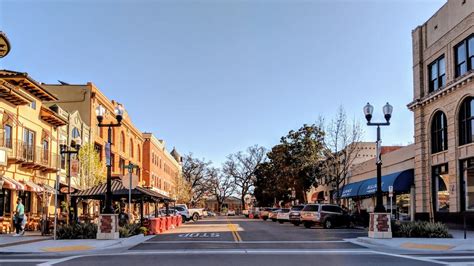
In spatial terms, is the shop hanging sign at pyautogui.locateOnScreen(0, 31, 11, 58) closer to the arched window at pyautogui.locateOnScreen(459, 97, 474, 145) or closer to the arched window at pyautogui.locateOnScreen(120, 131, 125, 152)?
the arched window at pyautogui.locateOnScreen(459, 97, 474, 145)

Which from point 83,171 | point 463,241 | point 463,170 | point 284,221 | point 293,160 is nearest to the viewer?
point 463,241

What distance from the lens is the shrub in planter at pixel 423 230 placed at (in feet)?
77.8

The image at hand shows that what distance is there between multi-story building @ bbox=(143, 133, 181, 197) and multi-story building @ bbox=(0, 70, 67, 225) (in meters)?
36.1

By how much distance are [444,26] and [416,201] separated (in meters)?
11.2

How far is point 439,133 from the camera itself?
3469 cm

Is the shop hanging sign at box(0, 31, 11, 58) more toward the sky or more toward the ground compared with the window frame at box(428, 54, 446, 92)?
more toward the ground

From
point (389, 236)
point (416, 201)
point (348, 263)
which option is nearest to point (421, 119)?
point (416, 201)

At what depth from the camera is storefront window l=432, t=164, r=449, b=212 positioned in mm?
32906

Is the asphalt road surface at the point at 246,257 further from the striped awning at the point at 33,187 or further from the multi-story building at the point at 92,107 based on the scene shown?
the multi-story building at the point at 92,107

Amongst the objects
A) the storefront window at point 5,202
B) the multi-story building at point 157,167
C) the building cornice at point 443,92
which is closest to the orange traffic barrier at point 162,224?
the storefront window at point 5,202

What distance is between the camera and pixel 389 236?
2311 centimetres

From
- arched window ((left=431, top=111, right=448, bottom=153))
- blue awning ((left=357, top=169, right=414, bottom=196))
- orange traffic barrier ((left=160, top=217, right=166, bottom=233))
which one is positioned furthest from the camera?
blue awning ((left=357, top=169, right=414, bottom=196))

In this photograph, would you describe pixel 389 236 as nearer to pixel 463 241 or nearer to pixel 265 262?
pixel 463 241

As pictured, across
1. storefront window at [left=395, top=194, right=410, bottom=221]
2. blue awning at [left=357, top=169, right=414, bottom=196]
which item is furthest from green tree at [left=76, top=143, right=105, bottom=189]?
storefront window at [left=395, top=194, right=410, bottom=221]
